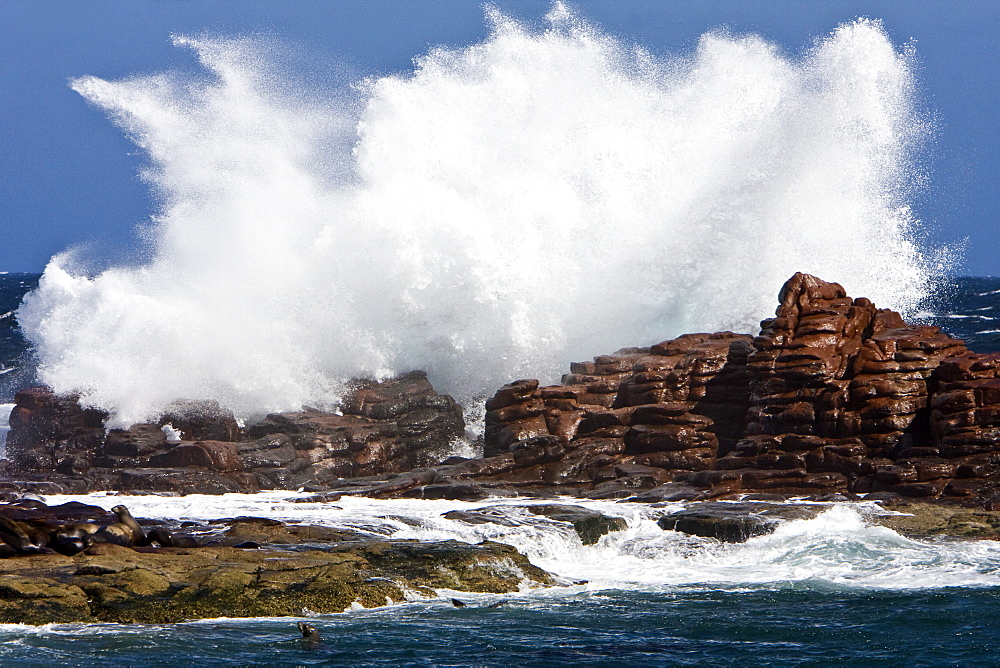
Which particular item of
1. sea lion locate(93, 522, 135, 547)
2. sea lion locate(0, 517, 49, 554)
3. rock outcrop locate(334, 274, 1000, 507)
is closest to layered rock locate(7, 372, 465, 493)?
rock outcrop locate(334, 274, 1000, 507)

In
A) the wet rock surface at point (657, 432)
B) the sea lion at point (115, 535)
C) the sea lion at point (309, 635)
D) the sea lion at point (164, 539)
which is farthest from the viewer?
the wet rock surface at point (657, 432)

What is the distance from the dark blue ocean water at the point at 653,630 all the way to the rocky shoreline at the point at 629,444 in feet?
6.93

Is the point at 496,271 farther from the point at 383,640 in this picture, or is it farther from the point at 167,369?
the point at 383,640

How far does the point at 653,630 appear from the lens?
52.4ft

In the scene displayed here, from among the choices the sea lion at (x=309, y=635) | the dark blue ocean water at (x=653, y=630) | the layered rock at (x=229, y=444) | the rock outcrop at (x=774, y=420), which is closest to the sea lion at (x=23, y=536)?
the dark blue ocean water at (x=653, y=630)

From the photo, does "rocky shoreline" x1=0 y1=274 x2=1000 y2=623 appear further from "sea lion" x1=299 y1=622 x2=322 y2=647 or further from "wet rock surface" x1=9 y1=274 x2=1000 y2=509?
"sea lion" x1=299 y1=622 x2=322 y2=647

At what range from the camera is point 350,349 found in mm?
39125

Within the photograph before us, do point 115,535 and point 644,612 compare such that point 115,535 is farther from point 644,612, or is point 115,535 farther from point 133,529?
point 644,612

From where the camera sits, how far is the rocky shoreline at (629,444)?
23047 mm

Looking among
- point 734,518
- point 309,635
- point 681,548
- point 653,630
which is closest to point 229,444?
point 681,548

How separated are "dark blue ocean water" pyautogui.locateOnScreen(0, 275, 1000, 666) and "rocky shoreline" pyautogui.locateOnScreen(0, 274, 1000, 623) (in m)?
2.11

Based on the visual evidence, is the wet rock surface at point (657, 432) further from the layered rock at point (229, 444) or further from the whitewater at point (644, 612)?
the whitewater at point (644, 612)

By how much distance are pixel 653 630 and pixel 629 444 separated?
15.3 metres

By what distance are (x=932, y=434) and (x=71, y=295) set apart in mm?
28079
